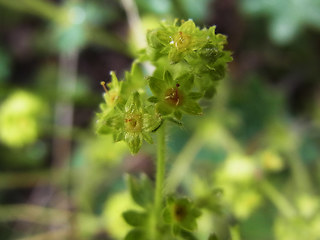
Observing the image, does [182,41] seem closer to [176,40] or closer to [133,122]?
[176,40]

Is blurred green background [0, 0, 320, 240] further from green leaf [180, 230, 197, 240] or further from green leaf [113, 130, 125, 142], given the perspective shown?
green leaf [113, 130, 125, 142]

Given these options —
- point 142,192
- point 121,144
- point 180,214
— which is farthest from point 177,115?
point 121,144

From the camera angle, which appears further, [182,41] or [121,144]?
[121,144]

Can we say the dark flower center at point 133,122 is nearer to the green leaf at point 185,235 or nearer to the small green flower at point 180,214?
the small green flower at point 180,214

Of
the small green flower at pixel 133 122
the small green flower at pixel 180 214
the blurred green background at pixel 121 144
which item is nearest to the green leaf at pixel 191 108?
the small green flower at pixel 133 122

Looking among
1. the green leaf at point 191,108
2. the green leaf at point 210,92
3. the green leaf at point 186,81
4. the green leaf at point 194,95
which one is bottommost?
the green leaf at point 191,108

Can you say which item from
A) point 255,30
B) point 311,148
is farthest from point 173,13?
point 311,148

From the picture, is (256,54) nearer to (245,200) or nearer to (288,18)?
(288,18)
